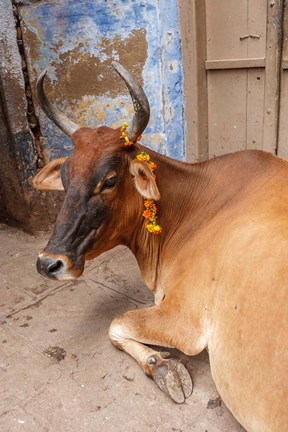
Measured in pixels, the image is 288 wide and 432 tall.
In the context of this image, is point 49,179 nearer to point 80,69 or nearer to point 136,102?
point 136,102

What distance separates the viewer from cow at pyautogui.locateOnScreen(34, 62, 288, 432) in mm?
1865

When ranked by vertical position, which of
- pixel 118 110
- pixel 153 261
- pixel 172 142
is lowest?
pixel 153 261

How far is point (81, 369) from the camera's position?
2.68 m

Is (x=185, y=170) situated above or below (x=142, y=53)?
below

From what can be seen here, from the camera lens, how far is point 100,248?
266cm

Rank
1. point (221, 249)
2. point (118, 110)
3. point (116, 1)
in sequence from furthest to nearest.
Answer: point (118, 110) → point (116, 1) → point (221, 249)

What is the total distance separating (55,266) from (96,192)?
477 millimetres

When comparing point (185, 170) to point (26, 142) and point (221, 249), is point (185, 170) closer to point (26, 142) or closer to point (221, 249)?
point (221, 249)

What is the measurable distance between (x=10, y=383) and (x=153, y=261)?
1.17m

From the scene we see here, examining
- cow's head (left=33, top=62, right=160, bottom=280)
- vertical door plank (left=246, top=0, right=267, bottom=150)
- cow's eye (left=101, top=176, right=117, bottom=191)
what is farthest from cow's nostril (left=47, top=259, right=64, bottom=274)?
vertical door plank (left=246, top=0, right=267, bottom=150)

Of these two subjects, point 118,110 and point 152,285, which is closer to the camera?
point 152,285

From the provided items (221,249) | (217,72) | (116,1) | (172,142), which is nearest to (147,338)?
(221,249)

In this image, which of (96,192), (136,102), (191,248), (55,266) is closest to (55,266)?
(55,266)

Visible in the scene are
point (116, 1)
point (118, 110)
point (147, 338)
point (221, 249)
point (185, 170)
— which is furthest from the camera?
point (118, 110)
